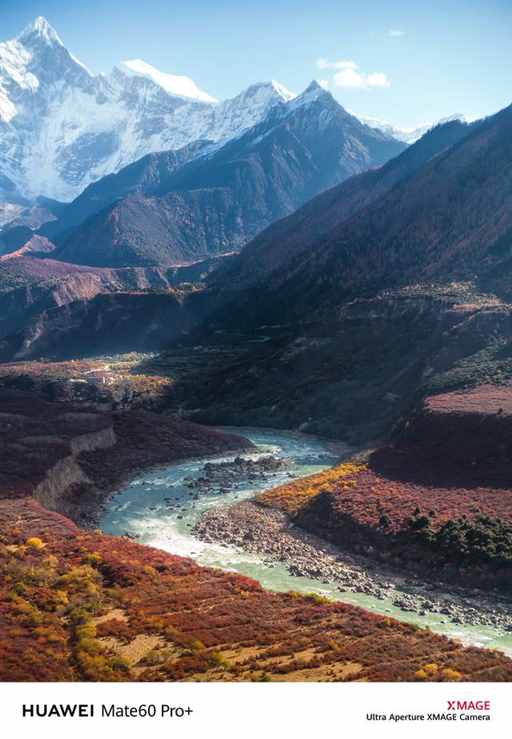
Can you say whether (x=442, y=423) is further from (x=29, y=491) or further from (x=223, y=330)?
(x=223, y=330)

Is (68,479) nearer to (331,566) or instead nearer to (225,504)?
(225,504)

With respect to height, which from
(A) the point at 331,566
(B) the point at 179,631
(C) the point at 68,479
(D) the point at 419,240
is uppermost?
(D) the point at 419,240

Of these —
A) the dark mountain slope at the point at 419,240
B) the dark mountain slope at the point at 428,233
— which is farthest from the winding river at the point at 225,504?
the dark mountain slope at the point at 428,233

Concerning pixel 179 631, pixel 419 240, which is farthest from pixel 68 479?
pixel 419 240

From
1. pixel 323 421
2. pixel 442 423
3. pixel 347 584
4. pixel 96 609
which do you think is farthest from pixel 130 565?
pixel 323 421
